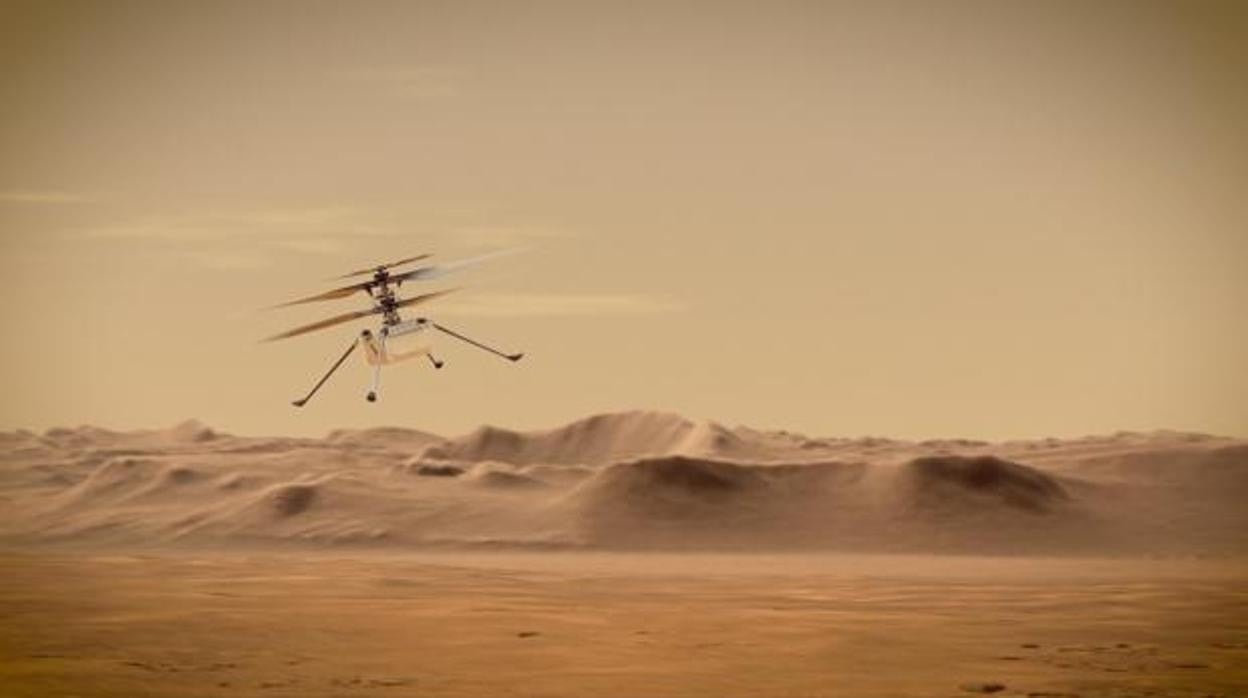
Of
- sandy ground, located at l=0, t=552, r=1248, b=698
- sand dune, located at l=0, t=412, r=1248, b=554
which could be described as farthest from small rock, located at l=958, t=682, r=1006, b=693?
sand dune, located at l=0, t=412, r=1248, b=554

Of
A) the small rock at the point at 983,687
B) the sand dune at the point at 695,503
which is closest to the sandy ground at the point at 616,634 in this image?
the small rock at the point at 983,687

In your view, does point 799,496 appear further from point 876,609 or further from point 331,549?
point 876,609

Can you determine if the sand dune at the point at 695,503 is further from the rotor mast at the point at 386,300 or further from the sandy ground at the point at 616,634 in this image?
the rotor mast at the point at 386,300

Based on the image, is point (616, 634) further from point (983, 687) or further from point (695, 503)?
point (695, 503)

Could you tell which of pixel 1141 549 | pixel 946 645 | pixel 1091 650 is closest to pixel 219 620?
pixel 946 645

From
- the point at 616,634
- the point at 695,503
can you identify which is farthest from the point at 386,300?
the point at 695,503
